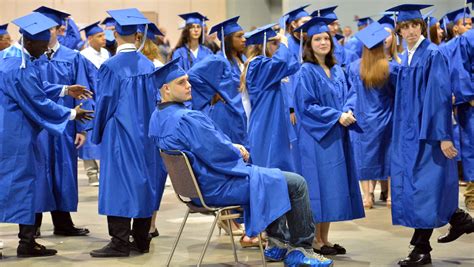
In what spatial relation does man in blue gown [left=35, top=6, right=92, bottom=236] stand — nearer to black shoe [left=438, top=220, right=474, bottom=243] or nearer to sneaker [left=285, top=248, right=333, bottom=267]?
sneaker [left=285, top=248, right=333, bottom=267]

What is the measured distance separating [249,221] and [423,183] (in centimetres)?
122

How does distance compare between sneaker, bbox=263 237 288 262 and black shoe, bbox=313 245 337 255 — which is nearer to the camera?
sneaker, bbox=263 237 288 262

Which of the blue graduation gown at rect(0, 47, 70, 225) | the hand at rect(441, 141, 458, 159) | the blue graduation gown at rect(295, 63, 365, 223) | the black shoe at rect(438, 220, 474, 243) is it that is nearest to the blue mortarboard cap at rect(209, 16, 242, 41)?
the blue graduation gown at rect(295, 63, 365, 223)

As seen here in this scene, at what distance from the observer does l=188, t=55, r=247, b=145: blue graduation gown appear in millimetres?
6483

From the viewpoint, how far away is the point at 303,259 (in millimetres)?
5305

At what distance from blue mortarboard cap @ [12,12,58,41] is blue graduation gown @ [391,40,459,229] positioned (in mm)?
2589

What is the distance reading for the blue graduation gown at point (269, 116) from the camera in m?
6.30

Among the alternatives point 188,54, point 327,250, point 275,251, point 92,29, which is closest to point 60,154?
point 275,251

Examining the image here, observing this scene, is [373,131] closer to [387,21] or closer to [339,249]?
[387,21]

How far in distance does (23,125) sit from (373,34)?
2.85 metres

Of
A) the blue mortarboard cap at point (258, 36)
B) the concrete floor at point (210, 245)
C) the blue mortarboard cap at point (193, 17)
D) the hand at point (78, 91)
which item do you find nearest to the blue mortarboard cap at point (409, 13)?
the blue mortarboard cap at point (258, 36)

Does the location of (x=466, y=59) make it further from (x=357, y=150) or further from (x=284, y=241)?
(x=284, y=241)

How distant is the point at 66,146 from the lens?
6957 millimetres

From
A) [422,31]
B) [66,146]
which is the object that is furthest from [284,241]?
[66,146]
